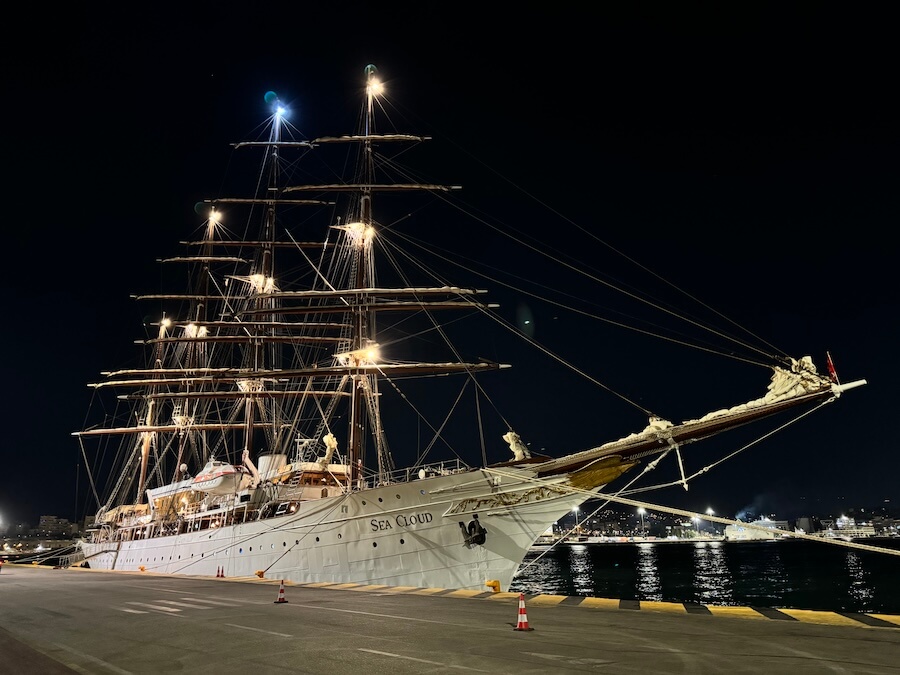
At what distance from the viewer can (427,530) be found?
65.2 ft

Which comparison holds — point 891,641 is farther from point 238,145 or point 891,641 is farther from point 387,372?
point 238,145

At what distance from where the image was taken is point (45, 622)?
11.4 m

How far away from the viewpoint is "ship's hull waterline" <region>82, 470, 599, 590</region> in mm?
19188

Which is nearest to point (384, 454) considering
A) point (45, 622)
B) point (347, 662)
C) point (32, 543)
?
point (45, 622)

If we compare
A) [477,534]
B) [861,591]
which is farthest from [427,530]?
[861,591]

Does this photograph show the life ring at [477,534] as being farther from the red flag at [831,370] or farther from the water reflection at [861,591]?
the water reflection at [861,591]

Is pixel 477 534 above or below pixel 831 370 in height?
below

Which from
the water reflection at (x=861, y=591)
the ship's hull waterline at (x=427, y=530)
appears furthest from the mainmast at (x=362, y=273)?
the water reflection at (x=861, y=591)

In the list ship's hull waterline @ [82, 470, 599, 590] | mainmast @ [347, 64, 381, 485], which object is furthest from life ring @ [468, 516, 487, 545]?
mainmast @ [347, 64, 381, 485]

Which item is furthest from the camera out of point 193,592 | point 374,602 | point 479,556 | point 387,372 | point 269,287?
point 269,287

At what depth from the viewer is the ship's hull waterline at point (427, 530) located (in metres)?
19.2

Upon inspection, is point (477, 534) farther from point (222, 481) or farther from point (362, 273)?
point (222, 481)

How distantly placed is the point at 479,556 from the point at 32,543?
210907mm

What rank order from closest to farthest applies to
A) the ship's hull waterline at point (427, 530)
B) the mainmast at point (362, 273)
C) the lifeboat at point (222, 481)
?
1. the ship's hull waterline at point (427, 530)
2. the mainmast at point (362, 273)
3. the lifeboat at point (222, 481)
